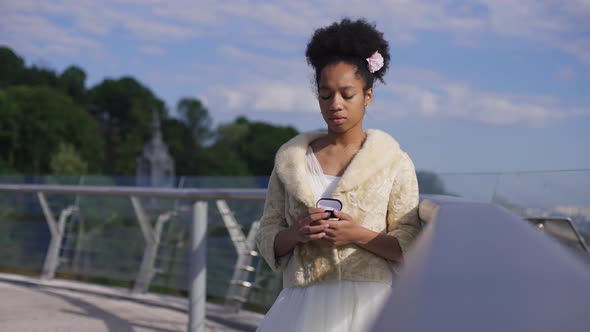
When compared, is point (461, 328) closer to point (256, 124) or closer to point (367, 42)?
point (367, 42)

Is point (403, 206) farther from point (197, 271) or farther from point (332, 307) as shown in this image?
point (197, 271)

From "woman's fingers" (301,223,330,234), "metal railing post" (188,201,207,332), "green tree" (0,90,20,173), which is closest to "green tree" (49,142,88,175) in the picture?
"green tree" (0,90,20,173)

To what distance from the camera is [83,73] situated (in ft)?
414

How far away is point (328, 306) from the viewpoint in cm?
280

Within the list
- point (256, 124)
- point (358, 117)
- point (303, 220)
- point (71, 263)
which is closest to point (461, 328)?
point (303, 220)

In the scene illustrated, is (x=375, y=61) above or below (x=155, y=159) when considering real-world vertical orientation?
below

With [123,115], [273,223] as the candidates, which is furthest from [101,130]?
[273,223]

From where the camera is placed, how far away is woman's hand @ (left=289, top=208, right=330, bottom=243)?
107 inches

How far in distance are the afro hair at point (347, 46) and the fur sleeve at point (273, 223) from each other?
1.29 feet

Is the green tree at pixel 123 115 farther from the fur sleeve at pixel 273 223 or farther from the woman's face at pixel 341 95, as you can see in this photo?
the woman's face at pixel 341 95

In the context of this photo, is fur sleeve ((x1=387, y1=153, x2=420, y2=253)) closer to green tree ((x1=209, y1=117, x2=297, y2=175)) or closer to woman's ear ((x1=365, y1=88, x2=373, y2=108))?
woman's ear ((x1=365, y1=88, x2=373, y2=108))

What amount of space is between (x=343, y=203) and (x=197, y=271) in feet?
11.3

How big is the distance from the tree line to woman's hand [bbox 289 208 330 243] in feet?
298

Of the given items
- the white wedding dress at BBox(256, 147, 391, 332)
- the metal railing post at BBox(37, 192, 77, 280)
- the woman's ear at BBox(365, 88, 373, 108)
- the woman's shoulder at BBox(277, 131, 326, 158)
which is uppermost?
the woman's ear at BBox(365, 88, 373, 108)
